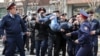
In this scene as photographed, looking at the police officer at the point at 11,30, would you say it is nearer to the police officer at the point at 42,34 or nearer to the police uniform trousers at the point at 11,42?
the police uniform trousers at the point at 11,42

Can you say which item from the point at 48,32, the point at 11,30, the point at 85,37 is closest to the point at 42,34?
the point at 48,32

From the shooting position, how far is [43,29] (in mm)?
13078

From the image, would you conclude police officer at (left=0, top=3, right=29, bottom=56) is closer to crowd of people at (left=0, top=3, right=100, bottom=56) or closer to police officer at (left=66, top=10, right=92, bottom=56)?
crowd of people at (left=0, top=3, right=100, bottom=56)

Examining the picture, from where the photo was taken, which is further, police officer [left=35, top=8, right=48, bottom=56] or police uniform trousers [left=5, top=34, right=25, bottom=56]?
police officer [left=35, top=8, right=48, bottom=56]

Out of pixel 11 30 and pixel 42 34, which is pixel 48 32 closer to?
pixel 42 34

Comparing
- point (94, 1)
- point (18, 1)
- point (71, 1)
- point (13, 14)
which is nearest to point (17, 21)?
point (13, 14)

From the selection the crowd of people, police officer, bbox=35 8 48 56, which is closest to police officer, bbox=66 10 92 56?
the crowd of people

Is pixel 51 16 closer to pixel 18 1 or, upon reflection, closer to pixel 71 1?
pixel 71 1

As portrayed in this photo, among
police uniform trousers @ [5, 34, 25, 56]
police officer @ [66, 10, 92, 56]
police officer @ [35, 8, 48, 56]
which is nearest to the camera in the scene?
police officer @ [66, 10, 92, 56]

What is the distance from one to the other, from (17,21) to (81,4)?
33.8 meters

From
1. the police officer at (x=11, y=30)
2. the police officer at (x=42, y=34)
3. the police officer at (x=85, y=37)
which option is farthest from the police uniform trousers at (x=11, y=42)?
the police officer at (x=85, y=37)

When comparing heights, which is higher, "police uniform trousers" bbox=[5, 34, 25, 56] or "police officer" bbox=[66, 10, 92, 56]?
"police officer" bbox=[66, 10, 92, 56]

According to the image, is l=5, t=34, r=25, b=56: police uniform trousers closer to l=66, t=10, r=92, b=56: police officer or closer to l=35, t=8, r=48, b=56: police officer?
l=35, t=8, r=48, b=56: police officer

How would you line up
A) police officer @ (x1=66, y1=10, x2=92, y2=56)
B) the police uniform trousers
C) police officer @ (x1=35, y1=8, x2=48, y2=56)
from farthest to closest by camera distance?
1. police officer @ (x1=35, y1=8, x2=48, y2=56)
2. the police uniform trousers
3. police officer @ (x1=66, y1=10, x2=92, y2=56)
